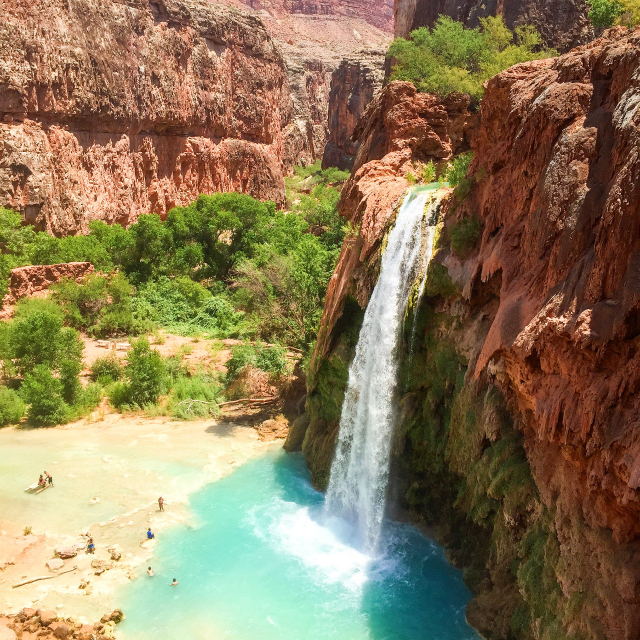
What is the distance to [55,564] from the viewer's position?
43.8ft

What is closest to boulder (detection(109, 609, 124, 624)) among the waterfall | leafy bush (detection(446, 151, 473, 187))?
the waterfall

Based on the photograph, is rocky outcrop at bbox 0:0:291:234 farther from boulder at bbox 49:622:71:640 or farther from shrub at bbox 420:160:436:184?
boulder at bbox 49:622:71:640

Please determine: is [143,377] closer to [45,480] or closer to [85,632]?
[45,480]

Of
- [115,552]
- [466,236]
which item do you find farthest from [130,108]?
[466,236]

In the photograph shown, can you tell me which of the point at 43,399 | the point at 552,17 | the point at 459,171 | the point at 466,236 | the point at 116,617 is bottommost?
the point at 116,617

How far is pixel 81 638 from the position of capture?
36.4 feet

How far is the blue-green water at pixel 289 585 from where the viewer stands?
1153 centimetres

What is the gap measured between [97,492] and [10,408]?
6260 millimetres

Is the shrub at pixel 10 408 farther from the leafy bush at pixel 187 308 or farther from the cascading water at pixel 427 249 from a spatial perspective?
the cascading water at pixel 427 249

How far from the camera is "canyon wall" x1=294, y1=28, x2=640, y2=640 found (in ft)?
24.4

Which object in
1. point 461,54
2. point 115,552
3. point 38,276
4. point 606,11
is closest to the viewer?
point 115,552

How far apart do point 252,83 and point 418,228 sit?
40.8m

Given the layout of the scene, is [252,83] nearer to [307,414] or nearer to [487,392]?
[307,414]

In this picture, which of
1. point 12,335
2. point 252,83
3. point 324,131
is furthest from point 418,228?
point 324,131
